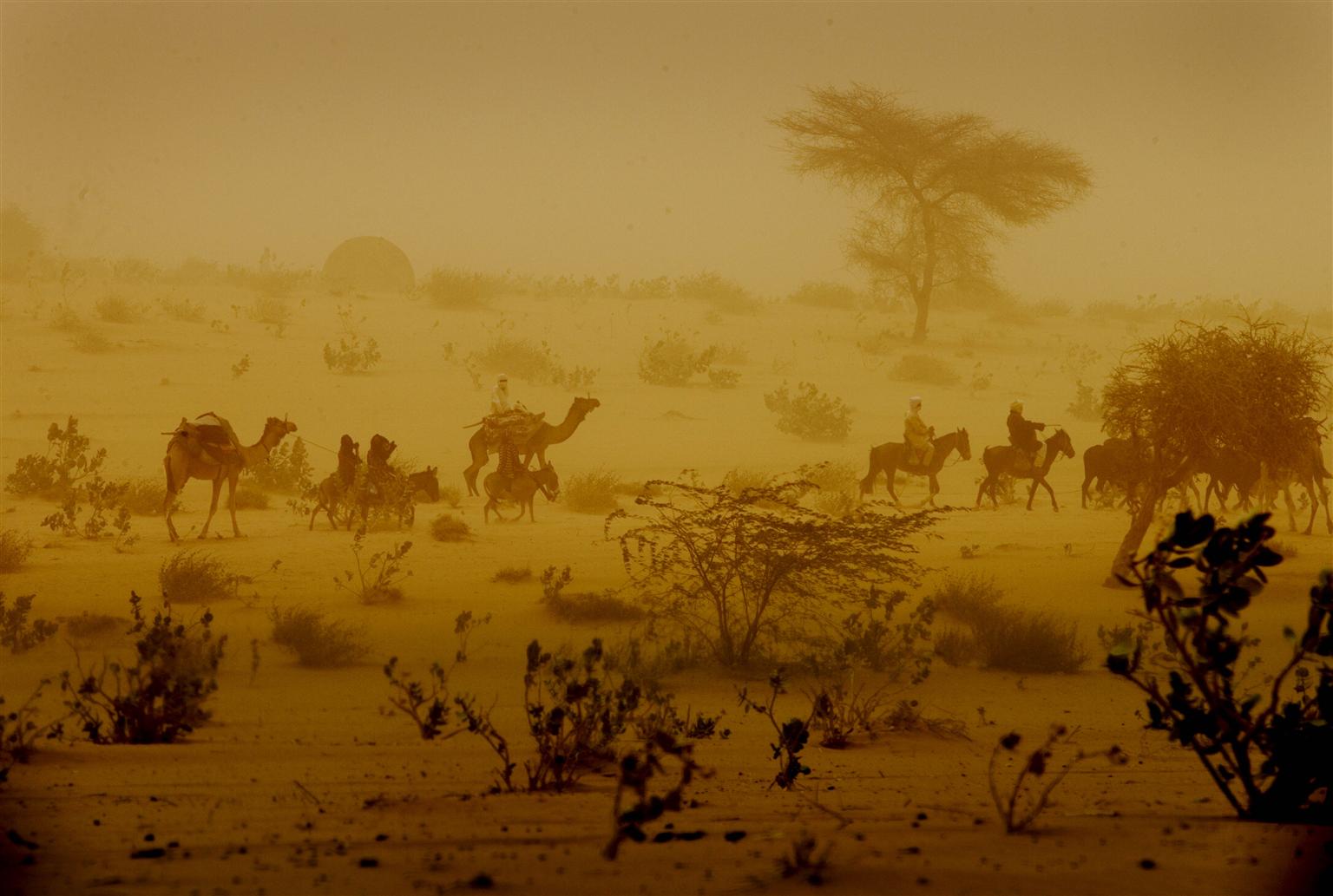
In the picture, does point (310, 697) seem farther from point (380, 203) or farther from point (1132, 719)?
point (380, 203)

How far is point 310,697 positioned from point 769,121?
33.3 m

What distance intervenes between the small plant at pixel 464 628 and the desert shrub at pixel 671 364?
22305 mm

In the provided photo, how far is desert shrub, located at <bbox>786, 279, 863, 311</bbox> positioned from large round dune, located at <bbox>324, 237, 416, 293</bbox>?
626 inches

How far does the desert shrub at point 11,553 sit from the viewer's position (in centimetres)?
1348

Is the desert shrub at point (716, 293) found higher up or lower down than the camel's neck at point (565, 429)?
higher up

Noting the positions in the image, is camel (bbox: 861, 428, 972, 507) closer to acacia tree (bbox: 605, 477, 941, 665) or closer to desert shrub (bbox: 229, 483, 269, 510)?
desert shrub (bbox: 229, 483, 269, 510)

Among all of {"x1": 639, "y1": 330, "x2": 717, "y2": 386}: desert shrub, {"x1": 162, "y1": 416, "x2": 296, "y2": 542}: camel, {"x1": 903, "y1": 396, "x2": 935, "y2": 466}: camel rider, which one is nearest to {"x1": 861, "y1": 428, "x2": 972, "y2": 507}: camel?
{"x1": 903, "y1": 396, "x2": 935, "y2": 466}: camel rider

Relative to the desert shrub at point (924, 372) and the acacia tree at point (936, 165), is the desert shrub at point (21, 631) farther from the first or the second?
the acacia tree at point (936, 165)

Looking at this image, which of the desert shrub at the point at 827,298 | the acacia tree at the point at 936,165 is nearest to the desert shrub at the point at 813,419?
the acacia tree at the point at 936,165

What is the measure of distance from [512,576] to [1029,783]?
27.6 ft

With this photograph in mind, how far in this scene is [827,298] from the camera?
163ft

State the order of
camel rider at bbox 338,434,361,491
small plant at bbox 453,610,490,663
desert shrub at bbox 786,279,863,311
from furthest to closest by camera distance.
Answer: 1. desert shrub at bbox 786,279,863,311
2. camel rider at bbox 338,434,361,491
3. small plant at bbox 453,610,490,663

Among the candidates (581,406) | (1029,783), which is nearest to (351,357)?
(581,406)

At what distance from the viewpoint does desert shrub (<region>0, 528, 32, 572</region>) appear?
1348 centimetres
